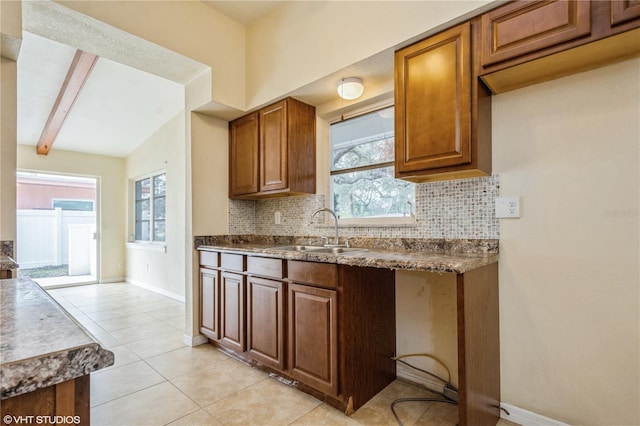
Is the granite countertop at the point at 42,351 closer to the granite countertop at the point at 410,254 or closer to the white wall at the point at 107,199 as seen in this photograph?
the granite countertop at the point at 410,254

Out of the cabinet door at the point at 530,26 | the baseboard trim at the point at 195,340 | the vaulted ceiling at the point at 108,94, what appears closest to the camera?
the cabinet door at the point at 530,26

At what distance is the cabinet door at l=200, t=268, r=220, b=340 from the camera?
274 centimetres

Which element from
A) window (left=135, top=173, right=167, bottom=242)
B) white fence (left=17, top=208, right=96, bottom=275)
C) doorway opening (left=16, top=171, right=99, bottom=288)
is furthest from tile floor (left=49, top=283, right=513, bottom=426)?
white fence (left=17, top=208, right=96, bottom=275)

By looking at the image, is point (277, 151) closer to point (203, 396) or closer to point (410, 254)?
point (410, 254)

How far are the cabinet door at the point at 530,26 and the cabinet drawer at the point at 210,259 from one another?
2.40 metres

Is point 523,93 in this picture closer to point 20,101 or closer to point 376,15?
point 376,15

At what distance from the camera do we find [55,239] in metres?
7.79

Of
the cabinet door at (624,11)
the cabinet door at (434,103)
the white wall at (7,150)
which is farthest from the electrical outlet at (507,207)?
the white wall at (7,150)

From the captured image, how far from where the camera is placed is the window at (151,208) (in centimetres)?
531

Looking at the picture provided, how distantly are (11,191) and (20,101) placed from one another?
309 cm

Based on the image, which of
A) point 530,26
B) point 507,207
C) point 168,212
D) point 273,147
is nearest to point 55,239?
point 168,212

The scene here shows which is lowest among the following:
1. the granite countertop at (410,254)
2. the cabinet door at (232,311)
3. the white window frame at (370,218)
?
the cabinet door at (232,311)

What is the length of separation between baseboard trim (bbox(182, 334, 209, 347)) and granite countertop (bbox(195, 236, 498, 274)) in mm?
828

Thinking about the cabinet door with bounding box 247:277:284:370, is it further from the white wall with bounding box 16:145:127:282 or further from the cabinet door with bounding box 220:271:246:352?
the white wall with bounding box 16:145:127:282
